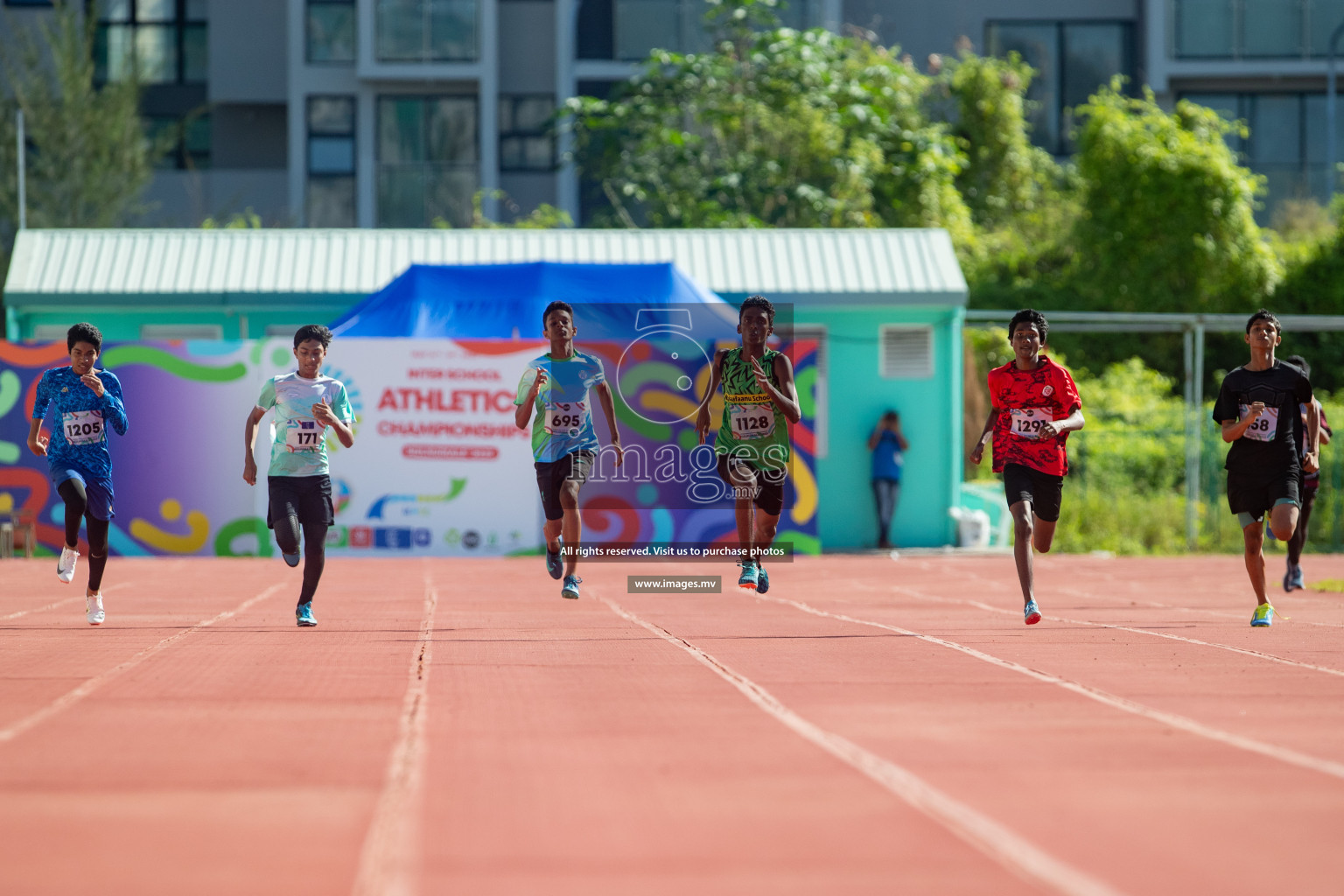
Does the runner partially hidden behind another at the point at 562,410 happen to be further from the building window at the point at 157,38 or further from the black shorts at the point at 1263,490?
the building window at the point at 157,38

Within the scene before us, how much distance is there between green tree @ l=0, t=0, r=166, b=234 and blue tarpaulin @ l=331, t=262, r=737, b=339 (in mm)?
13854

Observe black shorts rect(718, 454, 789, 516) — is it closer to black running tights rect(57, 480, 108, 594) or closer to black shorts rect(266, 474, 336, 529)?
black shorts rect(266, 474, 336, 529)

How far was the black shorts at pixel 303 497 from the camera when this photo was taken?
33.0ft

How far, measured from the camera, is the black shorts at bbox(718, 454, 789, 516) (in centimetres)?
1080

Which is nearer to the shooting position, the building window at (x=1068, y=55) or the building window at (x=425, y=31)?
the building window at (x=425, y=31)

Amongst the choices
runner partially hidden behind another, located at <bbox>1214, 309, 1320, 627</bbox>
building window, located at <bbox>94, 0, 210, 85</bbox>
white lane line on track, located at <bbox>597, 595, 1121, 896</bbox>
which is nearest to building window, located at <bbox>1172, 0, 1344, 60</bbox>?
building window, located at <bbox>94, 0, 210, 85</bbox>

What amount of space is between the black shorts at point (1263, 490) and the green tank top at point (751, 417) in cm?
292

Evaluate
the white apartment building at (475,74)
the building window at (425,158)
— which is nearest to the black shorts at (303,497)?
the white apartment building at (475,74)

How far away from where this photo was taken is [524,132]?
129 ft

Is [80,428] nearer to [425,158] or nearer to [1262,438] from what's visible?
[1262,438]

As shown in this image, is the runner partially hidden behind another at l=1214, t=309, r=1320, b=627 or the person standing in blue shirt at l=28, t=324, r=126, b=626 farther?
the runner partially hidden behind another at l=1214, t=309, r=1320, b=627

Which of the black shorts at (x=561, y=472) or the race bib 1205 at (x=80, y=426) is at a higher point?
the race bib 1205 at (x=80, y=426)

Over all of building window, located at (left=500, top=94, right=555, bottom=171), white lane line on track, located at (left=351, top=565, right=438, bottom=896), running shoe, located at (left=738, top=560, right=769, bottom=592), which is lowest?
white lane line on track, located at (left=351, top=565, right=438, bottom=896)

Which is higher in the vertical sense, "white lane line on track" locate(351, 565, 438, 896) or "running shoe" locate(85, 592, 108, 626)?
"running shoe" locate(85, 592, 108, 626)
